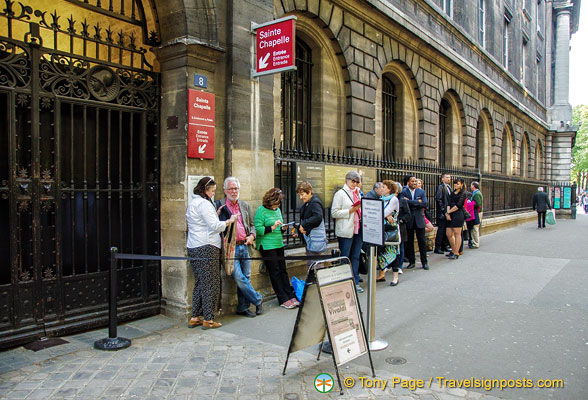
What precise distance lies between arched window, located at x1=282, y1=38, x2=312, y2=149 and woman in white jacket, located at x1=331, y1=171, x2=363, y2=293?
323cm

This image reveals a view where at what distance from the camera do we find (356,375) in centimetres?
436

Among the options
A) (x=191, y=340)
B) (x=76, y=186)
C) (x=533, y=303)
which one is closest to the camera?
(x=191, y=340)

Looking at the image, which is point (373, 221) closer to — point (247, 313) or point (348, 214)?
point (348, 214)

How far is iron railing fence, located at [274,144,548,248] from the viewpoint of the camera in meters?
7.95

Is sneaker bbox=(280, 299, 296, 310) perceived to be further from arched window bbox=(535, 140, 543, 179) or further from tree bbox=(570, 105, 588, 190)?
tree bbox=(570, 105, 588, 190)

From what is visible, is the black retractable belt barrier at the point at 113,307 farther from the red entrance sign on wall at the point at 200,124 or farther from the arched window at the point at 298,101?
the arched window at the point at 298,101

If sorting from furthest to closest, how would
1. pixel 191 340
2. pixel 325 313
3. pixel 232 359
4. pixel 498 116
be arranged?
pixel 498 116
pixel 191 340
pixel 232 359
pixel 325 313

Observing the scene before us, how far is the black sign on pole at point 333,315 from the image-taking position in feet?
13.6

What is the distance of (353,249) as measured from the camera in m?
7.98

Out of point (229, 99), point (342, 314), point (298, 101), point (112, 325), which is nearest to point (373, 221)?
point (342, 314)

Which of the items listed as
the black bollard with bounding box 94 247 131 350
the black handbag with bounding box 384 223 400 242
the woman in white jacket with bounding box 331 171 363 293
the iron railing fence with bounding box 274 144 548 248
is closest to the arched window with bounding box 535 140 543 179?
the iron railing fence with bounding box 274 144 548 248

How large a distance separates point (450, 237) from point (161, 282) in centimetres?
738

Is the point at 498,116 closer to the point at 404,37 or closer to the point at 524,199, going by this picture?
the point at 524,199

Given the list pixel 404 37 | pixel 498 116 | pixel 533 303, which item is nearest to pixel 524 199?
pixel 498 116
